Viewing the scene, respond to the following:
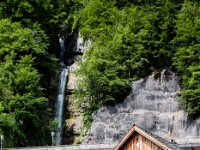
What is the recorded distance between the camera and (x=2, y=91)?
46.1 m

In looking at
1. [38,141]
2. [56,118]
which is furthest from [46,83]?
[38,141]

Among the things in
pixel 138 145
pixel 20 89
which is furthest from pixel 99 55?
pixel 138 145

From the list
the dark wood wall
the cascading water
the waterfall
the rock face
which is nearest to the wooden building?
the dark wood wall

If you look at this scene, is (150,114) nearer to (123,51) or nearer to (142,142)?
(123,51)

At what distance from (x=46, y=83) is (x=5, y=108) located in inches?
472

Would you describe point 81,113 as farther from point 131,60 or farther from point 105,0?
point 105,0

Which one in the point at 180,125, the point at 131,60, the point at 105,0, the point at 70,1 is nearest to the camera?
the point at 180,125

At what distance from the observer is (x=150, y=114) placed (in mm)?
47156

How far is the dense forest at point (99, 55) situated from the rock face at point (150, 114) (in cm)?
124

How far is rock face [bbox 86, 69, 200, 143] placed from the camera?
4544 centimetres

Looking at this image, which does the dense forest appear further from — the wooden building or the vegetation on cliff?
the wooden building

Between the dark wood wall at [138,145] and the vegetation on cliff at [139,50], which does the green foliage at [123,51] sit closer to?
the vegetation on cliff at [139,50]

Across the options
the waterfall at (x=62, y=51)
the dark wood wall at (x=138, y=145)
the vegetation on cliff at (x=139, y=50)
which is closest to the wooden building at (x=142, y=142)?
the dark wood wall at (x=138, y=145)

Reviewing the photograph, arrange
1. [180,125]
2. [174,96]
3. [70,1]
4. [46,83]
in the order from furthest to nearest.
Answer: [70,1], [46,83], [174,96], [180,125]
